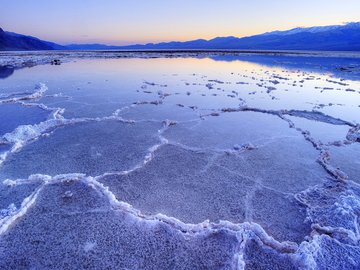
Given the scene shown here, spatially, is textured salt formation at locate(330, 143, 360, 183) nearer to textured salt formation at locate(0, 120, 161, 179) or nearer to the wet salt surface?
the wet salt surface

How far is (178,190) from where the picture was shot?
3873mm

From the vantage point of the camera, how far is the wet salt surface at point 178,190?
2.78m

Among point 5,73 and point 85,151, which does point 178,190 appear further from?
point 5,73

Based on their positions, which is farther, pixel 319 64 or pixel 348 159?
pixel 319 64

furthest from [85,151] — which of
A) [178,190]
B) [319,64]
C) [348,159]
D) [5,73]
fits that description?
[319,64]

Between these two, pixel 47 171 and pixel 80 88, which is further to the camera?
pixel 80 88

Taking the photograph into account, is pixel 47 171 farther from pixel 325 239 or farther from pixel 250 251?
pixel 325 239

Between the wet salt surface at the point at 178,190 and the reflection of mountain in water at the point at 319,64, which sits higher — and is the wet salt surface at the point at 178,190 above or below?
above

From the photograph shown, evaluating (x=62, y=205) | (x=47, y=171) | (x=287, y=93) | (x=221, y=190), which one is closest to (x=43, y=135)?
(x=47, y=171)

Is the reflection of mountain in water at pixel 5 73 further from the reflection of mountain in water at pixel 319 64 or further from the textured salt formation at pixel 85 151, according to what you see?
the reflection of mountain in water at pixel 319 64

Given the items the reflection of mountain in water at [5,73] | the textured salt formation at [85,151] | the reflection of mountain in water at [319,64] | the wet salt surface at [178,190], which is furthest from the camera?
the reflection of mountain in water at [319,64]

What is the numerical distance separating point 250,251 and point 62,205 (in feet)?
8.19

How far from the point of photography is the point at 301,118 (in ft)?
25.1

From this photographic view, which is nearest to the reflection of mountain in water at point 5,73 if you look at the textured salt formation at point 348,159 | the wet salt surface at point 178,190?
the wet salt surface at point 178,190
